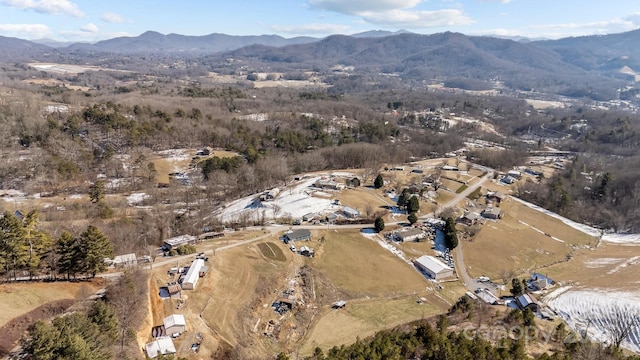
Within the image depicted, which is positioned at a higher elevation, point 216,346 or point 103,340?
point 103,340

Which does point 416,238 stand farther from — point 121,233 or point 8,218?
point 8,218

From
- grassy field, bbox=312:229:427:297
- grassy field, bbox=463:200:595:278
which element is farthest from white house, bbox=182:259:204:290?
grassy field, bbox=463:200:595:278

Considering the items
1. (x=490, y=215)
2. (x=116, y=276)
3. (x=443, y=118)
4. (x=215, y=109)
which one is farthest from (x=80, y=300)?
(x=443, y=118)

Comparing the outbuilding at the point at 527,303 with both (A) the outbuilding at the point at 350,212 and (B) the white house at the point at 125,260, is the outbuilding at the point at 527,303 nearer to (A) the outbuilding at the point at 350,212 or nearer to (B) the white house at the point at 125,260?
(A) the outbuilding at the point at 350,212

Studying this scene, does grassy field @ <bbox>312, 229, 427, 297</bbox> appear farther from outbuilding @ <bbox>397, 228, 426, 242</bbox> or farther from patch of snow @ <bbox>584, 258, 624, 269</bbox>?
patch of snow @ <bbox>584, 258, 624, 269</bbox>

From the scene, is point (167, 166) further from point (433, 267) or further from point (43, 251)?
point (433, 267)

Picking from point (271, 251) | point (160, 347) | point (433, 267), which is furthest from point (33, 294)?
point (433, 267)
